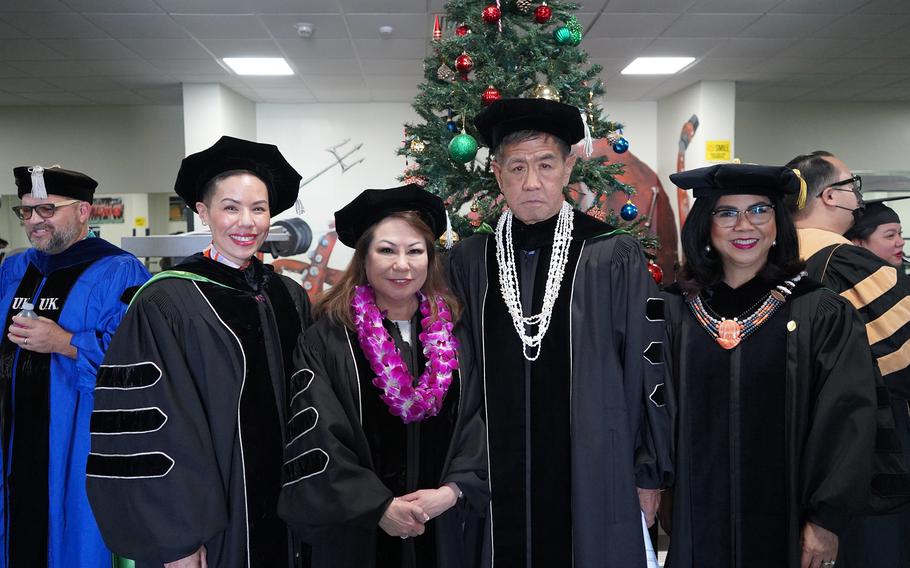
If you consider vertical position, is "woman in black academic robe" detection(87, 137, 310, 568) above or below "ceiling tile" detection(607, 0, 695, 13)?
below

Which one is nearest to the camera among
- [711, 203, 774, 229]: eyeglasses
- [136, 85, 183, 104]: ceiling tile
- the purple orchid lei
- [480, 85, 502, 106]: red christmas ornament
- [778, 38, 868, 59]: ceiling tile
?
the purple orchid lei

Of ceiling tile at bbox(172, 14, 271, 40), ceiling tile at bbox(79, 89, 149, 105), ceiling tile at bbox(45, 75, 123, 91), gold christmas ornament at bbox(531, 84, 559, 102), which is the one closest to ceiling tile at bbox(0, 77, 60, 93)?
ceiling tile at bbox(45, 75, 123, 91)

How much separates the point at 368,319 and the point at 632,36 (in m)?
6.04

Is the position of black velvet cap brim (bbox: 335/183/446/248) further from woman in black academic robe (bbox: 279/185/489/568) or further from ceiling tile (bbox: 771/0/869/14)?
ceiling tile (bbox: 771/0/869/14)

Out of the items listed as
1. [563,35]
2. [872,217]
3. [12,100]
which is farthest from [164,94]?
[872,217]

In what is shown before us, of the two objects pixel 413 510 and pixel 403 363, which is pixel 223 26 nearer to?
pixel 403 363

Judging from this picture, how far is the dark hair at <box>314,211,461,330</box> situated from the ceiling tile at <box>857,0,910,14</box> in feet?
20.5

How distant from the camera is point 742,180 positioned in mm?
2092

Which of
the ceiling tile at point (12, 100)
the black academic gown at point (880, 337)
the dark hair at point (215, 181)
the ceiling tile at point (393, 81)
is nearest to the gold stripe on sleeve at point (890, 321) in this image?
the black academic gown at point (880, 337)

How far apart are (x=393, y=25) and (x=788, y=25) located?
14.1ft

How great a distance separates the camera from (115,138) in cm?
976

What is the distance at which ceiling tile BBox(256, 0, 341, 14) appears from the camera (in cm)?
563

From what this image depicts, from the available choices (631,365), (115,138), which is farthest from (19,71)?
(631,365)

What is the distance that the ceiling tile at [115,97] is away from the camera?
877 centimetres
